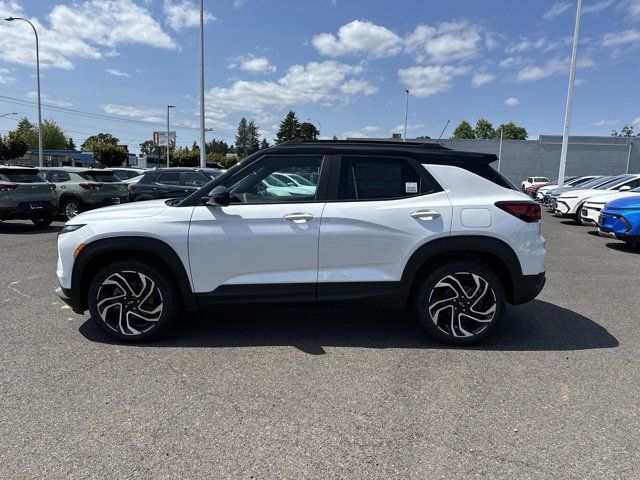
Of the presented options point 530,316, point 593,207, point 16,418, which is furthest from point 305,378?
point 593,207

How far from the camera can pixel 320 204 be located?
3850 mm

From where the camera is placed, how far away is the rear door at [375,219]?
3814 mm

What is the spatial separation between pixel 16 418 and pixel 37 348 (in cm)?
123

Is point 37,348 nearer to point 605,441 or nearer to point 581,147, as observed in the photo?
point 605,441

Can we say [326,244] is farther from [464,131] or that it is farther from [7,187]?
[464,131]

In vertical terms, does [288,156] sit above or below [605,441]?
above

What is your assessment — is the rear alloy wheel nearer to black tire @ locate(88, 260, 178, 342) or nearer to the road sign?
black tire @ locate(88, 260, 178, 342)

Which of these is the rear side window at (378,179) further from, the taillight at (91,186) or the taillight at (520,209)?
the taillight at (91,186)

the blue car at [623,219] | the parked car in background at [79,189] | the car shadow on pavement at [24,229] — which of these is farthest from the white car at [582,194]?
the car shadow on pavement at [24,229]

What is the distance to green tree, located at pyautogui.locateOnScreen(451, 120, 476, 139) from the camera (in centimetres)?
9719

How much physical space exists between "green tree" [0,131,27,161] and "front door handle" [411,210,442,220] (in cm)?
6941

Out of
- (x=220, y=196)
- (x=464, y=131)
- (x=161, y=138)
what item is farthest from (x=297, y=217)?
(x=464, y=131)

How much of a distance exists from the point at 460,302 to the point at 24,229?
12.2 meters

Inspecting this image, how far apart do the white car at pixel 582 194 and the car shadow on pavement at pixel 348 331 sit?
10.5 m
